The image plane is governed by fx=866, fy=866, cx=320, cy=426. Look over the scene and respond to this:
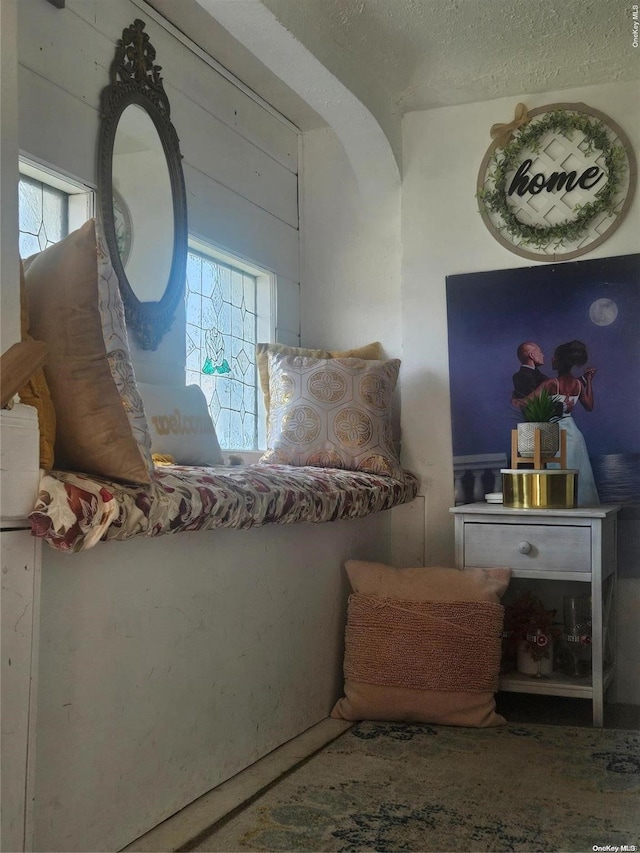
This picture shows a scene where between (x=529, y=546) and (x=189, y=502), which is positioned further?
(x=529, y=546)

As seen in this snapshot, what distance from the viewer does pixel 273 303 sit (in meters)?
3.58

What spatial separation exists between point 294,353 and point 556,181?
1186mm

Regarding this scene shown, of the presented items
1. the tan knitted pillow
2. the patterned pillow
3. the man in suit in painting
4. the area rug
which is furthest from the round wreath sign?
the patterned pillow

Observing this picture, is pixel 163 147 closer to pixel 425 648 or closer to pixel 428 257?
pixel 428 257

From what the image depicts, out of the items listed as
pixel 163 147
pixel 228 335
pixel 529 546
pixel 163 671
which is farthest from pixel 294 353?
pixel 163 671

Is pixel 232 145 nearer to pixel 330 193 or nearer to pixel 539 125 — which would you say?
pixel 330 193

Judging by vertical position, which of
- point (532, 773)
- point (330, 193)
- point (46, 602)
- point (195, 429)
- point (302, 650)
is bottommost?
point (532, 773)

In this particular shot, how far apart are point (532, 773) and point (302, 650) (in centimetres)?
72

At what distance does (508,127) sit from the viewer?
11.0 feet

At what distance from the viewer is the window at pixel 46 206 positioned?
7.63ft

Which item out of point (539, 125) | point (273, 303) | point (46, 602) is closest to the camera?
point (46, 602)

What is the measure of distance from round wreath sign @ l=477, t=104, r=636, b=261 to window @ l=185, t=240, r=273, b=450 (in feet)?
3.23

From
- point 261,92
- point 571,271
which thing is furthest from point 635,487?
point 261,92

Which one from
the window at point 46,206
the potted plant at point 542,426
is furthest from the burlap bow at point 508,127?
the window at point 46,206
